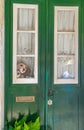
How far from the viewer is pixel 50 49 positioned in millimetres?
5082

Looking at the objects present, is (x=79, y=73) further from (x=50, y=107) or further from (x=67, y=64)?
(x=50, y=107)

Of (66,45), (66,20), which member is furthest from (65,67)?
(66,20)

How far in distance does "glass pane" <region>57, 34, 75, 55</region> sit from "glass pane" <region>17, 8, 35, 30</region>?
0.48m

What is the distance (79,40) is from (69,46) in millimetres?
190

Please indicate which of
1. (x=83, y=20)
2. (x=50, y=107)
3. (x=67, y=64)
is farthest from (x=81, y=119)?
(x=83, y=20)

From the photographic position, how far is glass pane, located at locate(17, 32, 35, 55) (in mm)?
5094

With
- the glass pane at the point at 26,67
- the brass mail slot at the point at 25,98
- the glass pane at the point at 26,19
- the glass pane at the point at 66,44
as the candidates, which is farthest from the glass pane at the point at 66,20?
the brass mail slot at the point at 25,98

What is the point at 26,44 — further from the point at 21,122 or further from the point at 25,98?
the point at 21,122

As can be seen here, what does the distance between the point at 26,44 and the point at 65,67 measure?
0.73m

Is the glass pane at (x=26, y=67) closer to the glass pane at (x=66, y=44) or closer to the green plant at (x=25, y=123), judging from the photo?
the glass pane at (x=66, y=44)

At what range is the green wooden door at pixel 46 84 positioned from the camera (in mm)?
5027

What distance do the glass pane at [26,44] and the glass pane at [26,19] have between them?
111 millimetres

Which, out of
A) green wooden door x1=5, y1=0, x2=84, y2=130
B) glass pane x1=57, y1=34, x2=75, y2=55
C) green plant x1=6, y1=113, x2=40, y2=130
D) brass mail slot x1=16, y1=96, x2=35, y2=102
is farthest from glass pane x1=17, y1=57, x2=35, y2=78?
green plant x1=6, y1=113, x2=40, y2=130

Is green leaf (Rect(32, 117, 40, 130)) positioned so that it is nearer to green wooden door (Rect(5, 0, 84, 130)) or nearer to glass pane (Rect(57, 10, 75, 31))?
green wooden door (Rect(5, 0, 84, 130))
